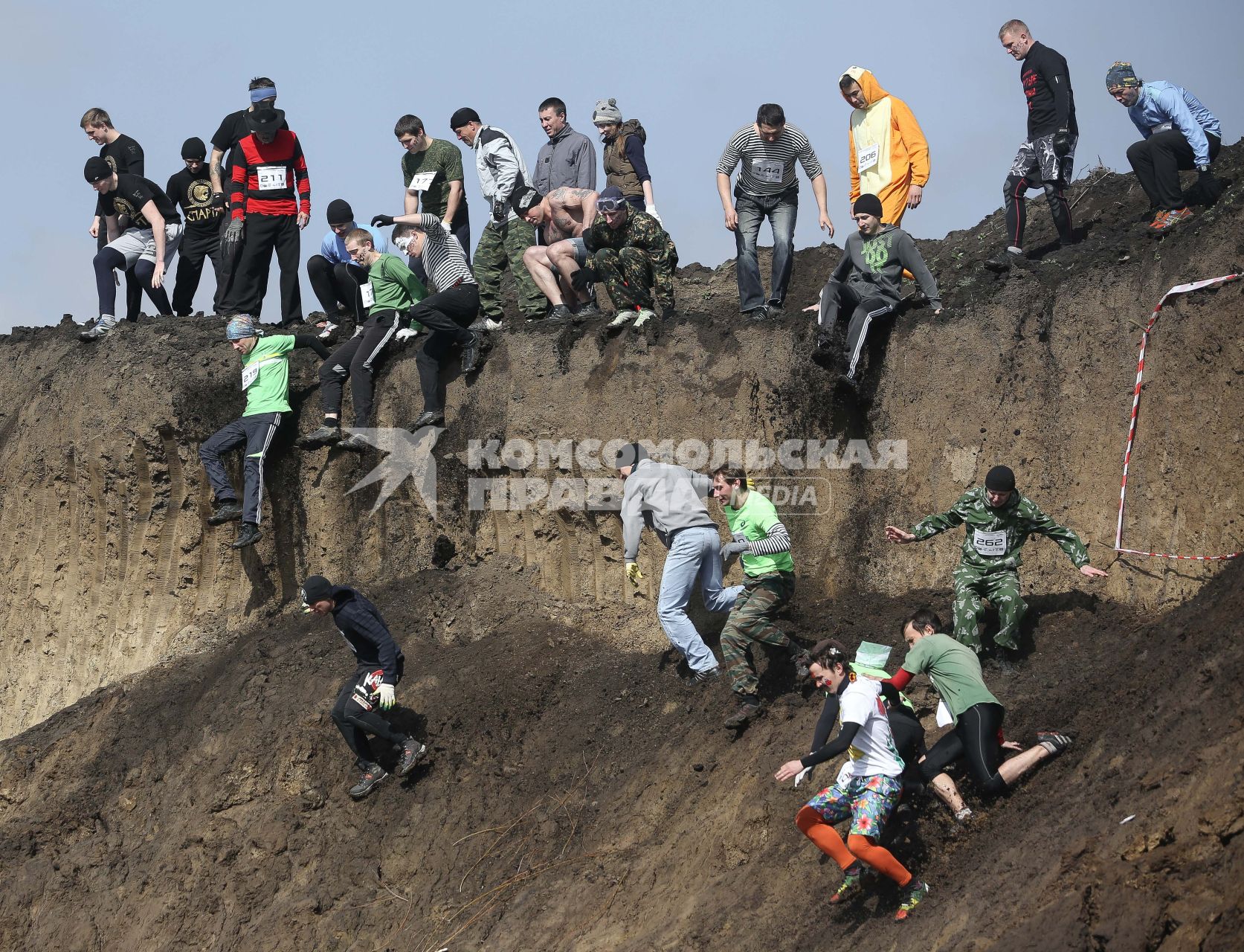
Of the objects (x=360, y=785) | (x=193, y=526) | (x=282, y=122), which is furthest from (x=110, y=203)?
(x=360, y=785)

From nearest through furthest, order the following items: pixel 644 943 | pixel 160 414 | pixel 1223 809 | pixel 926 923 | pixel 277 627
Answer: pixel 1223 809
pixel 926 923
pixel 644 943
pixel 277 627
pixel 160 414

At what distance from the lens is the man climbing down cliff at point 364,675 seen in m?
12.3

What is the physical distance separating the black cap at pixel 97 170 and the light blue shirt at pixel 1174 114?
11.1 m

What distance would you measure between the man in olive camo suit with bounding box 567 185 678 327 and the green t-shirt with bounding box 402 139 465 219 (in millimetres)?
1925

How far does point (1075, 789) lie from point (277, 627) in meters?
9.16

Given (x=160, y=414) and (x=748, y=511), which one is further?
(x=160, y=414)

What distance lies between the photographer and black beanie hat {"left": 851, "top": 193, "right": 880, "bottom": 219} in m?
12.8

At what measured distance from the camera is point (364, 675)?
40.9 feet

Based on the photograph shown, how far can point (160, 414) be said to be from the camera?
16500 mm

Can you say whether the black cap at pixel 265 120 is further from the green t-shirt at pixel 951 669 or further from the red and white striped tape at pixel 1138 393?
the green t-shirt at pixel 951 669

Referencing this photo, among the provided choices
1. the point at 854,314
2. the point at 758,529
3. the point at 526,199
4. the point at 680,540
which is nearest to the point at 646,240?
the point at 526,199

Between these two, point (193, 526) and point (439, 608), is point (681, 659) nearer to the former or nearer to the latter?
point (439, 608)

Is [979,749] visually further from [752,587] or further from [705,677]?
[705,677]

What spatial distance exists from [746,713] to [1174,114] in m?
6.65
